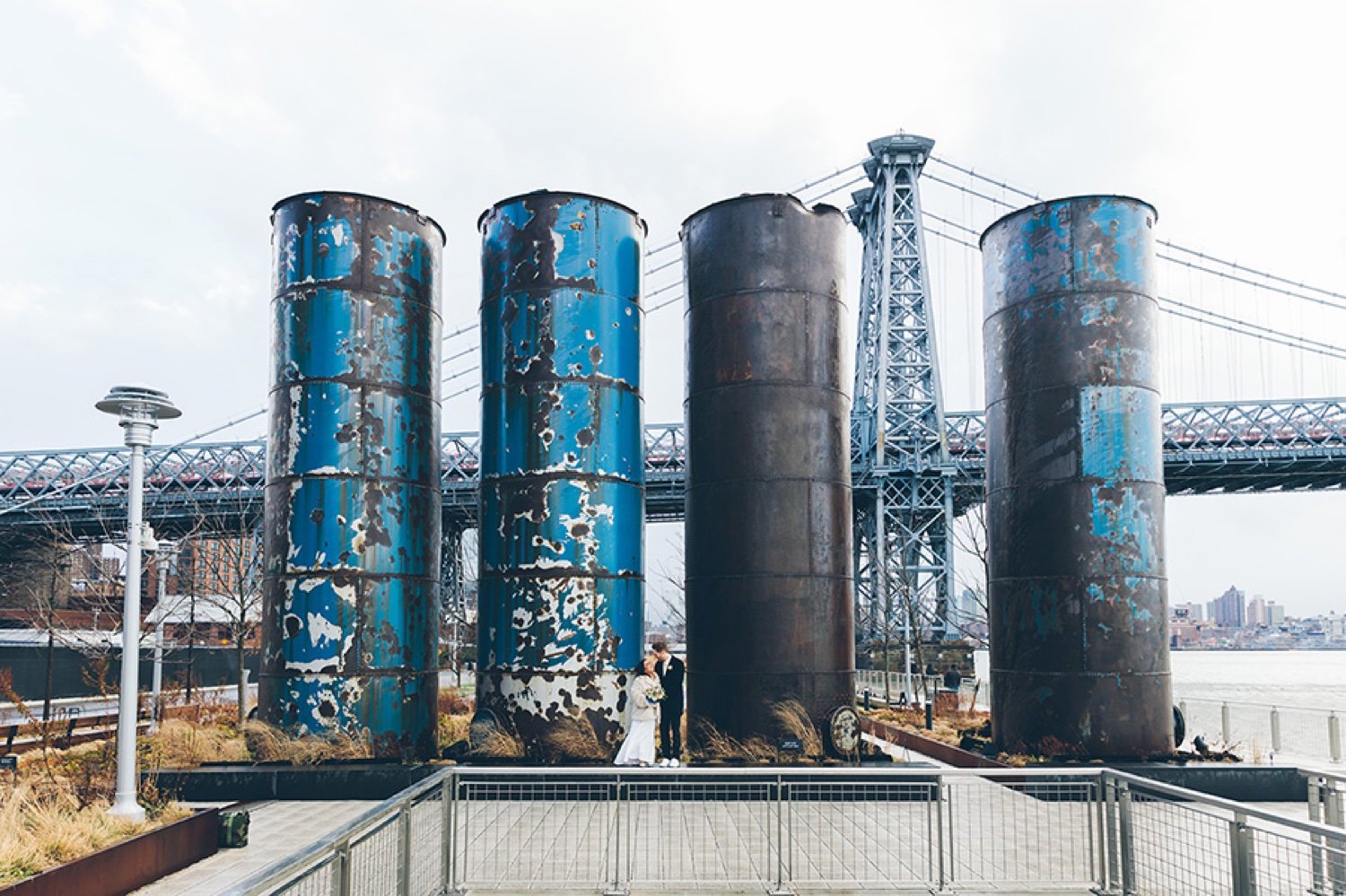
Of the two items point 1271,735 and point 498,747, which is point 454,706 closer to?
point 498,747

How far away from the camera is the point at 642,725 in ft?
42.3

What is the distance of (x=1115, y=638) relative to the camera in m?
14.1

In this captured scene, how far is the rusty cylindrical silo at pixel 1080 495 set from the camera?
14148 millimetres

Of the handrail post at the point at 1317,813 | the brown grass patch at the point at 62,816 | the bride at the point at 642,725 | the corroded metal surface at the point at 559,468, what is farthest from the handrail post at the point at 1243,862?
the corroded metal surface at the point at 559,468

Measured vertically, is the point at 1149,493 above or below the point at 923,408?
below

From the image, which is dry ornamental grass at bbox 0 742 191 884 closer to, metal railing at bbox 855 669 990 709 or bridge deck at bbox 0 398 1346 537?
metal railing at bbox 855 669 990 709

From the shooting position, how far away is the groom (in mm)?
14125

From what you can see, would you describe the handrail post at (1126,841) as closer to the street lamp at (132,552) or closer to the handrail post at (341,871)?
the handrail post at (341,871)

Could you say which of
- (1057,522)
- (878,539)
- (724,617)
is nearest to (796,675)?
(724,617)

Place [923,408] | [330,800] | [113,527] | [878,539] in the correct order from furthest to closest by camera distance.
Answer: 1. [113,527]
2. [923,408]
3. [878,539]
4. [330,800]

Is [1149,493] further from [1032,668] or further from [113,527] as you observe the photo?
[113,527]

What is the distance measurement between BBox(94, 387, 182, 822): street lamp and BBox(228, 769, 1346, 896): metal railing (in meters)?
3.40

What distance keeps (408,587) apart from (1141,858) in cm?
1052

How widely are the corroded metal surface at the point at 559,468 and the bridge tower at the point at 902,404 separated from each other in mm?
38594
